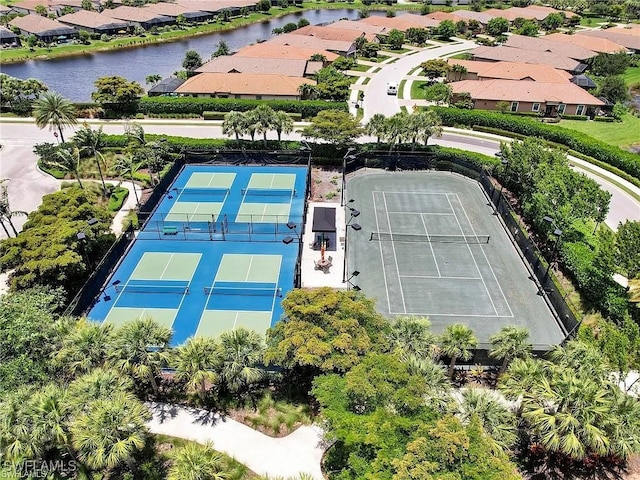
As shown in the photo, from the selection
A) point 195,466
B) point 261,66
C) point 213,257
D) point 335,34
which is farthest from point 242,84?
point 195,466

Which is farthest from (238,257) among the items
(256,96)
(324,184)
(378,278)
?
(256,96)

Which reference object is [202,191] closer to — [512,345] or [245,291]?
[245,291]

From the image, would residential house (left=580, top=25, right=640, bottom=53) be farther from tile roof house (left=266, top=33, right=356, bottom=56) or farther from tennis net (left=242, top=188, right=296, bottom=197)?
tennis net (left=242, top=188, right=296, bottom=197)

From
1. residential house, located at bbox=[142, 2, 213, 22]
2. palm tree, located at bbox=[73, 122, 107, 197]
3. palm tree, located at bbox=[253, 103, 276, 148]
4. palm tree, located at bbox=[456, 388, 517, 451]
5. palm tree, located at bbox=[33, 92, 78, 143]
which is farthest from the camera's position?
residential house, located at bbox=[142, 2, 213, 22]

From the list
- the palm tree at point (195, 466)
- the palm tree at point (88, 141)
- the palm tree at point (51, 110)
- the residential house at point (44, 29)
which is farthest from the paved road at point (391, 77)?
the residential house at point (44, 29)

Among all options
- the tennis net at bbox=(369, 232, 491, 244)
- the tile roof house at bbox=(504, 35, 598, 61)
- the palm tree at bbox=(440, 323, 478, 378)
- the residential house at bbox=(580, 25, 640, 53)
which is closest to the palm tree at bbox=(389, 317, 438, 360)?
the palm tree at bbox=(440, 323, 478, 378)

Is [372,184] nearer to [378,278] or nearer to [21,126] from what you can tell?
[378,278]

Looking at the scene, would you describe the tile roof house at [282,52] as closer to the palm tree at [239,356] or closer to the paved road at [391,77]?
the paved road at [391,77]
